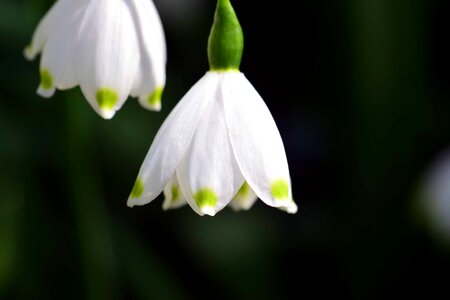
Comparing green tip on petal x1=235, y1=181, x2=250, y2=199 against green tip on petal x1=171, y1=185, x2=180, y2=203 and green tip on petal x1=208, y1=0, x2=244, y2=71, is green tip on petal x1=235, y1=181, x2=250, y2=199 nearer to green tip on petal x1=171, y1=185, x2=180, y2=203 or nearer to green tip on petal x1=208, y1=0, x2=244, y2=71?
green tip on petal x1=171, y1=185, x2=180, y2=203

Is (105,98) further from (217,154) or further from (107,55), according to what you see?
(217,154)

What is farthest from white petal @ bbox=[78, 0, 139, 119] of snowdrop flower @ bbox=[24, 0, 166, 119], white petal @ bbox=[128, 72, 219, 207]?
white petal @ bbox=[128, 72, 219, 207]

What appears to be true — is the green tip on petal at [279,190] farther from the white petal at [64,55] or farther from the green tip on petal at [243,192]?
the white petal at [64,55]

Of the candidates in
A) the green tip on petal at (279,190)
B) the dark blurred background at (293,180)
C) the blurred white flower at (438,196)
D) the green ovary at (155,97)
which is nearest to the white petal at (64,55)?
the green ovary at (155,97)

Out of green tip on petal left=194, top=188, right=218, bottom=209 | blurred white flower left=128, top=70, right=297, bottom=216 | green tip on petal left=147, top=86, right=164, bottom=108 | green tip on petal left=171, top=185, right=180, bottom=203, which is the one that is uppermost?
green tip on petal left=147, top=86, right=164, bottom=108

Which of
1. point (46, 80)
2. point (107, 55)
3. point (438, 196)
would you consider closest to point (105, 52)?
point (107, 55)

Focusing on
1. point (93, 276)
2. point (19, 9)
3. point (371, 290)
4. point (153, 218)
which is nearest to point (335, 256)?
point (371, 290)

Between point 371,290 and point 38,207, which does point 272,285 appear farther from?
point 38,207
